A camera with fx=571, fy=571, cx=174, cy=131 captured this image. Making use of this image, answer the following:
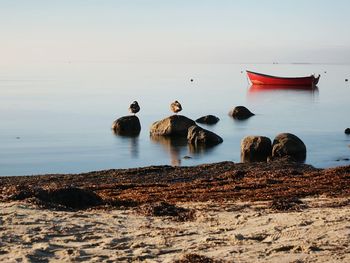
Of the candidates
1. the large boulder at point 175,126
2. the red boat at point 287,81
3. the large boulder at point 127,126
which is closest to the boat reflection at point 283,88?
the red boat at point 287,81

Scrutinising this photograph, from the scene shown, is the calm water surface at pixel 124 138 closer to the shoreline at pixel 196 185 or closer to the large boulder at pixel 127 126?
the large boulder at pixel 127 126

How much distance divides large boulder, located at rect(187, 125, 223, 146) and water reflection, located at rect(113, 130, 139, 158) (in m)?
3.58

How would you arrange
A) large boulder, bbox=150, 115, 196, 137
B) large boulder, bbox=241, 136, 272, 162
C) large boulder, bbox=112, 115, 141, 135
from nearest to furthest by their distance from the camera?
large boulder, bbox=241, 136, 272, 162 < large boulder, bbox=150, 115, 196, 137 < large boulder, bbox=112, 115, 141, 135

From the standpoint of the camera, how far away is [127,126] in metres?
44.3

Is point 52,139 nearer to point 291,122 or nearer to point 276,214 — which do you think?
point 291,122

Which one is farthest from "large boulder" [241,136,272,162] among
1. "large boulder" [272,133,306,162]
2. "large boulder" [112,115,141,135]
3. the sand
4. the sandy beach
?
the sand

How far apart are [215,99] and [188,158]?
5291cm

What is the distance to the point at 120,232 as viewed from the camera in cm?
1020

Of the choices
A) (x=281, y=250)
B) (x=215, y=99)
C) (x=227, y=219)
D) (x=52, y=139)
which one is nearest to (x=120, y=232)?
(x=227, y=219)

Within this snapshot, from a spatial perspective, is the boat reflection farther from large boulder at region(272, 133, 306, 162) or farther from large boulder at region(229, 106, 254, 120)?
large boulder at region(272, 133, 306, 162)

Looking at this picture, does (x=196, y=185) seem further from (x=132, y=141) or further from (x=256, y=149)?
(x=132, y=141)

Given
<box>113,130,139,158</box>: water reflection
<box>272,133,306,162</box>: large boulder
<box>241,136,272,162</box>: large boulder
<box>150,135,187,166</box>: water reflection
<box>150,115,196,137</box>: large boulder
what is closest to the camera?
<box>272,133,306,162</box>: large boulder

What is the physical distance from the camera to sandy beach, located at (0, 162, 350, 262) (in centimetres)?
874

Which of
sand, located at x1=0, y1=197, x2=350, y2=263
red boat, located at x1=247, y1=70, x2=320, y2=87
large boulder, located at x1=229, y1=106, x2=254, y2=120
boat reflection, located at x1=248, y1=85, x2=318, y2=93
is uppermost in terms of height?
red boat, located at x1=247, y1=70, x2=320, y2=87
